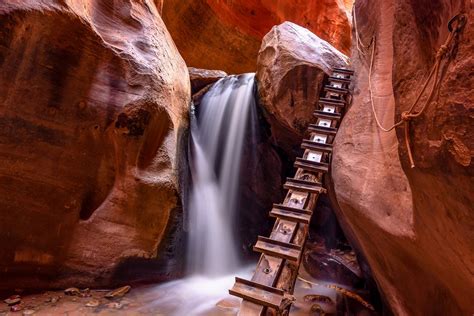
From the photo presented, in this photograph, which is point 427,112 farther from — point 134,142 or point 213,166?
point 213,166

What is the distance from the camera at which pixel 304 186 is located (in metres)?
3.74

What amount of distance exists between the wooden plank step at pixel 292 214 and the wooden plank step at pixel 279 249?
366 millimetres

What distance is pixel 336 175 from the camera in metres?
3.96

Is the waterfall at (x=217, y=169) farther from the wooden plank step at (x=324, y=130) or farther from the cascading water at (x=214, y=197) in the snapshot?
the wooden plank step at (x=324, y=130)

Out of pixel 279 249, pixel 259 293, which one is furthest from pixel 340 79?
pixel 259 293

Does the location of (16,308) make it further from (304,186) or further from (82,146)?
(304,186)

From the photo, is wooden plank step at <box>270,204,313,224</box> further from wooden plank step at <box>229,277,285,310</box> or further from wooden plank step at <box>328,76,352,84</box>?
wooden plank step at <box>328,76,352,84</box>

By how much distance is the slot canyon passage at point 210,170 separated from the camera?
1.96 meters

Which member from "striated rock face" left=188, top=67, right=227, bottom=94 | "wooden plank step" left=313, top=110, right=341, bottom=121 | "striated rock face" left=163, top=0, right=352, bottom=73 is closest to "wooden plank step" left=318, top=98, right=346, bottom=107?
"wooden plank step" left=313, top=110, right=341, bottom=121

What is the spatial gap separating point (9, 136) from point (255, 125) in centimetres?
480

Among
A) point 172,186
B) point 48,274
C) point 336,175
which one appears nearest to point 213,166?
point 172,186

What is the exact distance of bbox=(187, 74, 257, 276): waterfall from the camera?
18.2 feet

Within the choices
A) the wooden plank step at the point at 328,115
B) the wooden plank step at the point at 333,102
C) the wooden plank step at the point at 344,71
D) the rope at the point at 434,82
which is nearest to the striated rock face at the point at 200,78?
the wooden plank step at the point at 344,71

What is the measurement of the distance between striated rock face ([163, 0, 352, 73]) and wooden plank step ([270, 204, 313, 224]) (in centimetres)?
1076
